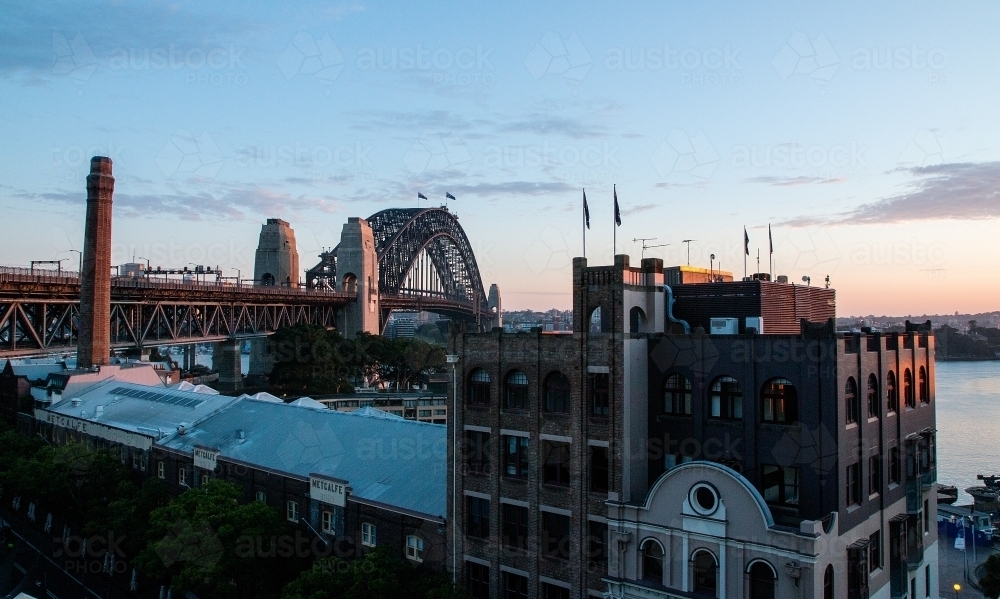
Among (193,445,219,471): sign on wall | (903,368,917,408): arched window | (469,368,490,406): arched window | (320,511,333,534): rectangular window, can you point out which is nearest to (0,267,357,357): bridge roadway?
(193,445,219,471): sign on wall

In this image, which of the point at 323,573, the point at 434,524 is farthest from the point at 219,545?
the point at 434,524

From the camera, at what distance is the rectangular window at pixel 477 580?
99.2 ft

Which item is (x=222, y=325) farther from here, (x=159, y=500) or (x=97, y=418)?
(x=159, y=500)

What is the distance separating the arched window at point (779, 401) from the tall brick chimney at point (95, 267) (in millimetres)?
73733

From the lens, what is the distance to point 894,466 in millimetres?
28484

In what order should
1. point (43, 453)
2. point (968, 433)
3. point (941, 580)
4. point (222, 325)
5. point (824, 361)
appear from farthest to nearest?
point (222, 325) → point (968, 433) → point (941, 580) → point (43, 453) → point (824, 361)

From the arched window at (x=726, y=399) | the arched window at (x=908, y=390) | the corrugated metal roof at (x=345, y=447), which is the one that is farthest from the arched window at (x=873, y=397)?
the corrugated metal roof at (x=345, y=447)

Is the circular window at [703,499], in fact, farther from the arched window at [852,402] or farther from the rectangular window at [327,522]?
the rectangular window at [327,522]

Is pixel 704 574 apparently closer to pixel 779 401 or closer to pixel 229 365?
pixel 779 401

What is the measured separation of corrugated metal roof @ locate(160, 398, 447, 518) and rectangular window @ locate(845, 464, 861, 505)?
1543 cm

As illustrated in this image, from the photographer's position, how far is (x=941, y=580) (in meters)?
52.6

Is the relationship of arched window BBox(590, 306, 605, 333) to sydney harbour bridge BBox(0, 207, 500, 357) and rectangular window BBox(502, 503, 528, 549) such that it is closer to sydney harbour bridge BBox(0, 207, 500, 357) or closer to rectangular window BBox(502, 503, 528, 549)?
rectangular window BBox(502, 503, 528, 549)

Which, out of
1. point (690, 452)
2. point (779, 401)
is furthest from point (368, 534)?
point (779, 401)

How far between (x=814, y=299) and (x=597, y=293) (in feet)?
34.8
